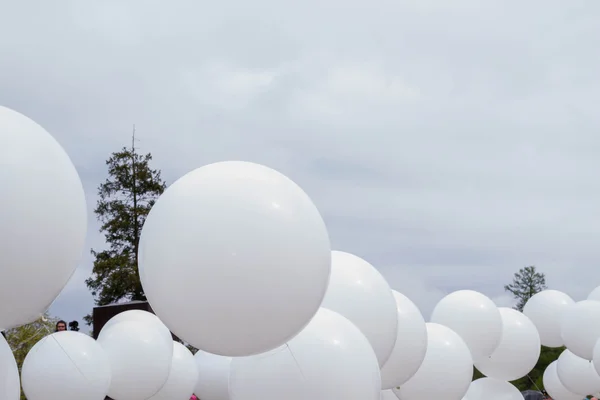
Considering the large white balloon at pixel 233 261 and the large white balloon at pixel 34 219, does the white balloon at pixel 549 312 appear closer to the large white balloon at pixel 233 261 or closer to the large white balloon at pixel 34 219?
the large white balloon at pixel 233 261

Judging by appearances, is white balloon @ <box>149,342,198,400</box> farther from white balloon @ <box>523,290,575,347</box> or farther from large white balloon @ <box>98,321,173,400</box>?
white balloon @ <box>523,290,575,347</box>

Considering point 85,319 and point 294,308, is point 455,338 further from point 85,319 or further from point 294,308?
point 85,319

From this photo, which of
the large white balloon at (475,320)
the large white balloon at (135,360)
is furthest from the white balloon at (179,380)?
the large white balloon at (475,320)

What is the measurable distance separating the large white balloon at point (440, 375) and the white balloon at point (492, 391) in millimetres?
1499

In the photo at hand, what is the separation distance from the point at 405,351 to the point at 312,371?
2.12 m

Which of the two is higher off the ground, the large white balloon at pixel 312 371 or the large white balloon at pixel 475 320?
the large white balloon at pixel 475 320

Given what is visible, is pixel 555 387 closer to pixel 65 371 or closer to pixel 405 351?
pixel 405 351

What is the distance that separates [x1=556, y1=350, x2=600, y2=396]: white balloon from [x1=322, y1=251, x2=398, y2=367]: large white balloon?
5.27m

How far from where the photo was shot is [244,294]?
2.88 m

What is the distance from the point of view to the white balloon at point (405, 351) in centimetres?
536

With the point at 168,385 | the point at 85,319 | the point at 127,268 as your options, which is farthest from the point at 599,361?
the point at 85,319

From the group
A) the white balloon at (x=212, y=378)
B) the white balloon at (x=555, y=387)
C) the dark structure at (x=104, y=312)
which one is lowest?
the white balloon at (x=555, y=387)

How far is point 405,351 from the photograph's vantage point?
5438 millimetres

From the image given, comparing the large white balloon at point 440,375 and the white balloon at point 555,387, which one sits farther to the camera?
the white balloon at point 555,387
